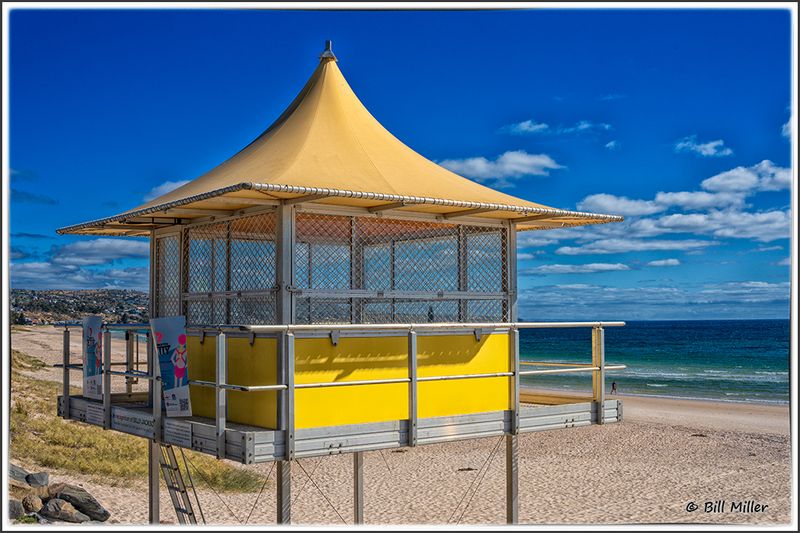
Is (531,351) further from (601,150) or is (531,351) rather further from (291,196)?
(291,196)

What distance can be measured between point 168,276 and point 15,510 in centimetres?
646

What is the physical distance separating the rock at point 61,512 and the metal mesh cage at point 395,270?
861 centimetres

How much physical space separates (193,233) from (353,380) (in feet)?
11.3

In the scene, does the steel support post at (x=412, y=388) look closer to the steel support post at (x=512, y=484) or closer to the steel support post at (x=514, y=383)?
the steel support post at (x=514, y=383)

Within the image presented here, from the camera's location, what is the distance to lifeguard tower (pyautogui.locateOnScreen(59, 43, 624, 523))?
978 cm

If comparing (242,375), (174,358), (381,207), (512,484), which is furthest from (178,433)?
(512,484)

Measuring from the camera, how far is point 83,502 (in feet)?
56.6

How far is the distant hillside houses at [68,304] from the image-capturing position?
179 ft

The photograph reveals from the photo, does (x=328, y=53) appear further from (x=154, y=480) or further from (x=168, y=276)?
(x=154, y=480)

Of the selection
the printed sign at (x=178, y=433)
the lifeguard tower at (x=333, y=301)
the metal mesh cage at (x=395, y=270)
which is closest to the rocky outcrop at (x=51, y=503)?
the lifeguard tower at (x=333, y=301)

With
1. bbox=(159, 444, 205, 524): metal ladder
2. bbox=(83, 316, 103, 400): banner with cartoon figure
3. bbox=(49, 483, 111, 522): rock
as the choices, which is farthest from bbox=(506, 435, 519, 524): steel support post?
bbox=(49, 483, 111, 522): rock

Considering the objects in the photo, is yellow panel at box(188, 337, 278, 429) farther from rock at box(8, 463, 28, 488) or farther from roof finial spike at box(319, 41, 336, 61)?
rock at box(8, 463, 28, 488)

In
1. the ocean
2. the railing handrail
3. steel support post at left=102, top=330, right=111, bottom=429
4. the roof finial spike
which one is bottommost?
the ocean

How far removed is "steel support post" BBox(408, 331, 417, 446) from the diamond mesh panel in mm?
3781
